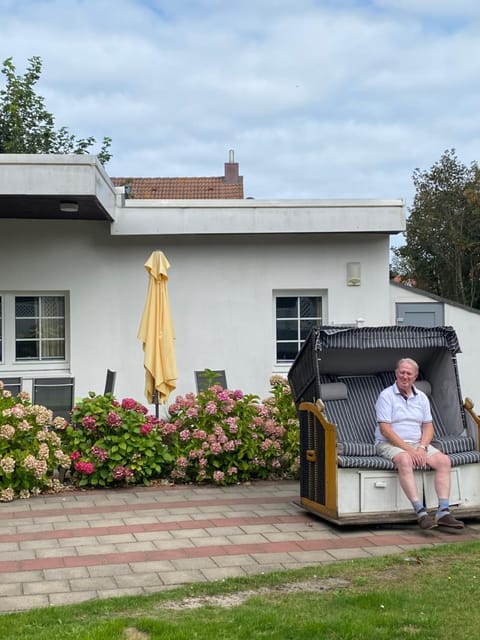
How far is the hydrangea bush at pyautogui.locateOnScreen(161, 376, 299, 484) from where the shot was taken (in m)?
9.55

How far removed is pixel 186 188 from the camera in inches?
1706

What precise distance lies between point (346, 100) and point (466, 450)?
662 centimetres

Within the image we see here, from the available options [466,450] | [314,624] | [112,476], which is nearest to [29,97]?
[112,476]

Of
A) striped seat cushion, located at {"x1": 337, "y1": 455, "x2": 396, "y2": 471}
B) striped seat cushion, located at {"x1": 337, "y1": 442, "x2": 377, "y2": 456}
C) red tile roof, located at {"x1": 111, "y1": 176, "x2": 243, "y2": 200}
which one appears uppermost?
red tile roof, located at {"x1": 111, "y1": 176, "x2": 243, "y2": 200}

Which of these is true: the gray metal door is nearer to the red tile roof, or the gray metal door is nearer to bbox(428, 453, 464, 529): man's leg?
bbox(428, 453, 464, 529): man's leg

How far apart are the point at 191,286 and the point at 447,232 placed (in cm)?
2495

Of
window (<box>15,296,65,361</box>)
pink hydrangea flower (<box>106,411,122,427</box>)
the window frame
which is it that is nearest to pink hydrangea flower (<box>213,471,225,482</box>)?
pink hydrangea flower (<box>106,411,122,427</box>)

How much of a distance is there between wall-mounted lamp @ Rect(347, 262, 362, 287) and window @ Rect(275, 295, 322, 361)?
529 mm

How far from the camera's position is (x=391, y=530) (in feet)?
24.3

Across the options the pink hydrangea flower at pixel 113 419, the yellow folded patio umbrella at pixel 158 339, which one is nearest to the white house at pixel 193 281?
the yellow folded patio umbrella at pixel 158 339

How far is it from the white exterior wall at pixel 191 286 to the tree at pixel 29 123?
11.0m

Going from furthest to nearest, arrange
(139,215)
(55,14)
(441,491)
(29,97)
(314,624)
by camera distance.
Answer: (29,97), (139,215), (55,14), (441,491), (314,624)

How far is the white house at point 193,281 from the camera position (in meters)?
12.3

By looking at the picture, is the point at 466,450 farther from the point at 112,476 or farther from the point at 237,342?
the point at 237,342
